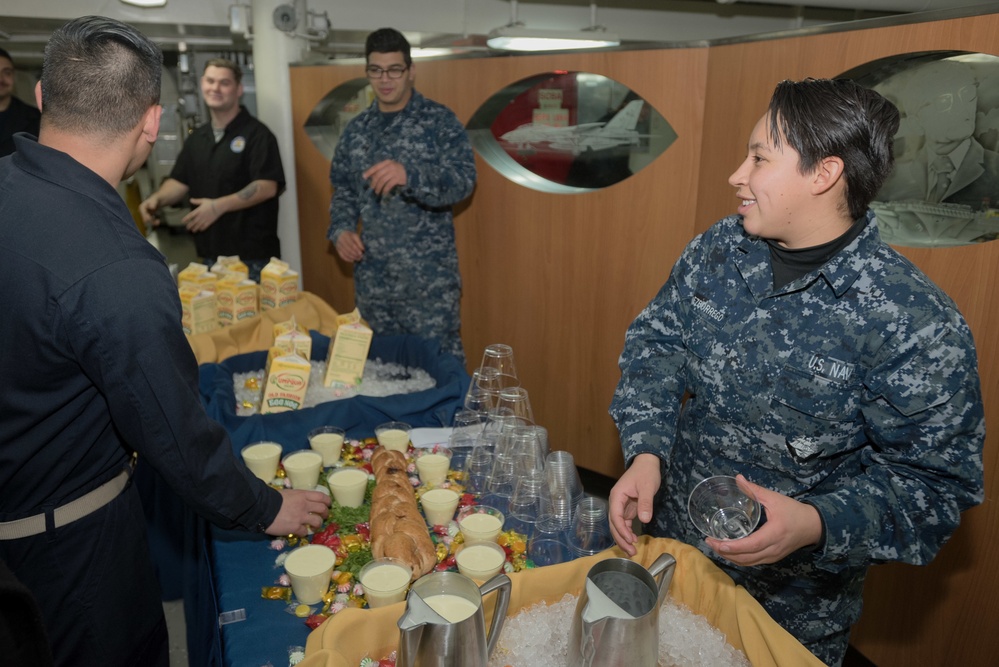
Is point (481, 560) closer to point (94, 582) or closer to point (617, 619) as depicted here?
point (617, 619)

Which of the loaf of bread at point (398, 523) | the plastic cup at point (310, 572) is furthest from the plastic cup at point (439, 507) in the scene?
the plastic cup at point (310, 572)

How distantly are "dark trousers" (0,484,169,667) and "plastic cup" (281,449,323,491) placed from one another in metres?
0.32

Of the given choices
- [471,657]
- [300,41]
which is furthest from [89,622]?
[300,41]

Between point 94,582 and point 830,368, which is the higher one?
point 830,368

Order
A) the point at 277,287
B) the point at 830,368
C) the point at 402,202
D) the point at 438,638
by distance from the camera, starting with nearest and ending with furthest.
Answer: the point at 438,638 → the point at 830,368 → the point at 277,287 → the point at 402,202

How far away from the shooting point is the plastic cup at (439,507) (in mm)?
1491

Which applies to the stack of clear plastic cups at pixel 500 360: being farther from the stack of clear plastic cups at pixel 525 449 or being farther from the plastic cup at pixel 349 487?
the plastic cup at pixel 349 487

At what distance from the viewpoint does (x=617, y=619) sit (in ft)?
2.87

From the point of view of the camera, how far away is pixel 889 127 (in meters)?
1.19

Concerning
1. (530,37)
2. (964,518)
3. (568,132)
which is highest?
(530,37)

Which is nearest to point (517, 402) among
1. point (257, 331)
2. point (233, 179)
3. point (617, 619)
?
point (617, 619)

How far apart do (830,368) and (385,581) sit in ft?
2.80

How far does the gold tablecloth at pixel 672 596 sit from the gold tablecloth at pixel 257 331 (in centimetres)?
154

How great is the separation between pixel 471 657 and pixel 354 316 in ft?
5.25
